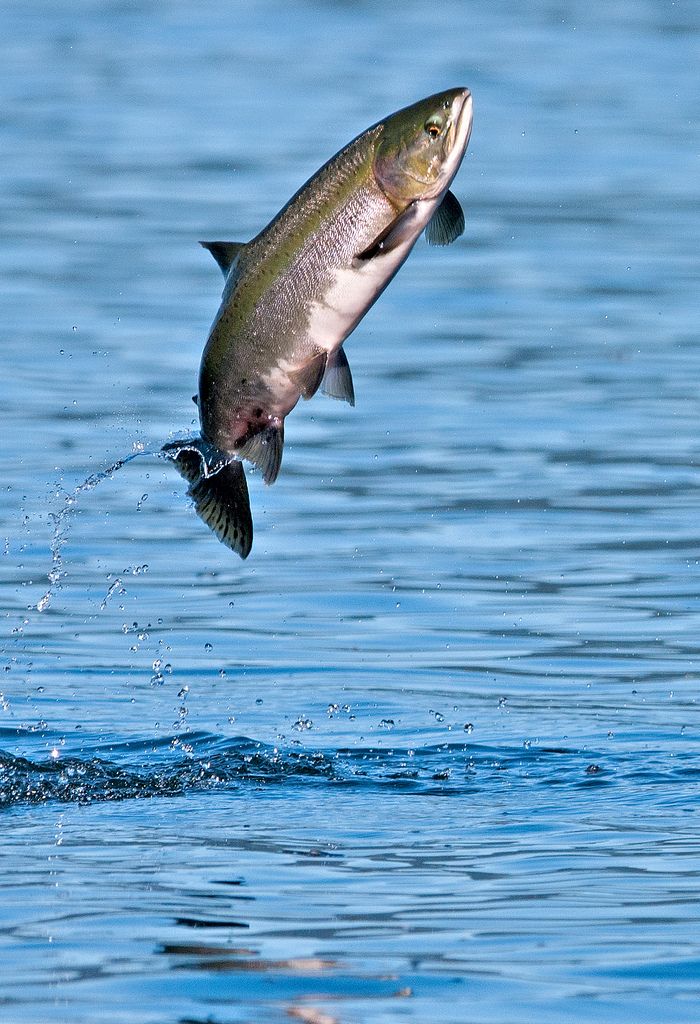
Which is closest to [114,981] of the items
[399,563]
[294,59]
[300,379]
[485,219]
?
[300,379]

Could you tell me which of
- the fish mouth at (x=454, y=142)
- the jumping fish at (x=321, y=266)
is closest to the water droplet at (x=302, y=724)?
the jumping fish at (x=321, y=266)

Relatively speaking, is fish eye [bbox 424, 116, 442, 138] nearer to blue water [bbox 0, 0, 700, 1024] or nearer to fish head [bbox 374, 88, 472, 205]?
fish head [bbox 374, 88, 472, 205]

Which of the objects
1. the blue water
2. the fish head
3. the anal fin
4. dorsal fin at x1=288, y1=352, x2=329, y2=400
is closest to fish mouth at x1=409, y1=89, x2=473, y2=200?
the fish head

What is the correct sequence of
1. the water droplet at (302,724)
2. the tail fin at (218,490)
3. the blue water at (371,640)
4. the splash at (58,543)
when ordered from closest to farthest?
the blue water at (371,640) < the tail fin at (218,490) < the water droplet at (302,724) < the splash at (58,543)

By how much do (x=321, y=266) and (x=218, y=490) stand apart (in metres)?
0.63

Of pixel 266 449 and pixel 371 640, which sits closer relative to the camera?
pixel 266 449

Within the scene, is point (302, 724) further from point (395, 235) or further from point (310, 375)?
point (395, 235)

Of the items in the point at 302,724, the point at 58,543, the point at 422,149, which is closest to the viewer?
the point at 422,149

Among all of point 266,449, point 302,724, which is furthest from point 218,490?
point 302,724

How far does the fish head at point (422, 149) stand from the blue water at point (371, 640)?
5.28ft

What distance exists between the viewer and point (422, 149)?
17.2ft

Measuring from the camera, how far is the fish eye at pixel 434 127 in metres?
5.28

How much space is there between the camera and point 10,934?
215 inches

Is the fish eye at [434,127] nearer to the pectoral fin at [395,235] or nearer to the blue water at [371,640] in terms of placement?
the pectoral fin at [395,235]
